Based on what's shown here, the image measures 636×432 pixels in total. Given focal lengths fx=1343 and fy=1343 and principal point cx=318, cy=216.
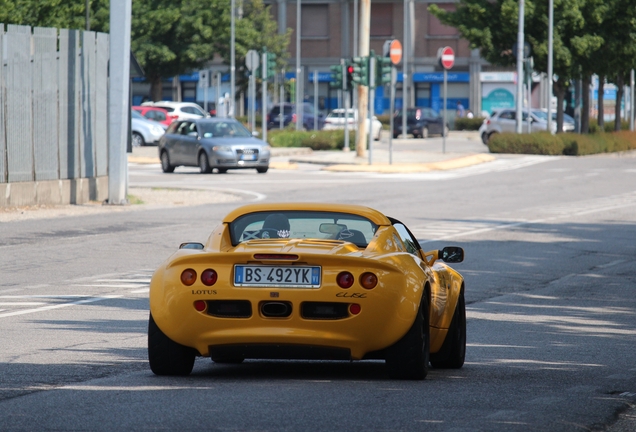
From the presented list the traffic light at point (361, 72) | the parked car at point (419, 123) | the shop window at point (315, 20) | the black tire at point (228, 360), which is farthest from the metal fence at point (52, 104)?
the shop window at point (315, 20)

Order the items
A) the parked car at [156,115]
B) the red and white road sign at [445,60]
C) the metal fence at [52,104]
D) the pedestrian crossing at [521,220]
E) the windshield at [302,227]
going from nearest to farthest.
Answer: the windshield at [302,227] < the pedestrian crossing at [521,220] < the metal fence at [52,104] < the red and white road sign at [445,60] < the parked car at [156,115]

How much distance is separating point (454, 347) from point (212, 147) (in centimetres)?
2945

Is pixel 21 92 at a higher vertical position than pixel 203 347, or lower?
higher

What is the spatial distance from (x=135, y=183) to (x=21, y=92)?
9.72 metres

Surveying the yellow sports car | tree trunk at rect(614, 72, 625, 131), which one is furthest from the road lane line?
tree trunk at rect(614, 72, 625, 131)

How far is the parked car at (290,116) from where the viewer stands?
244 feet

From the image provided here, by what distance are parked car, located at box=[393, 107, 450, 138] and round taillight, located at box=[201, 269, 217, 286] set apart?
63.8 metres

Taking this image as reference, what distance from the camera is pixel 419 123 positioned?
71.1 m

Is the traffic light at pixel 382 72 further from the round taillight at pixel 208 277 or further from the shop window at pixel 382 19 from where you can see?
the shop window at pixel 382 19

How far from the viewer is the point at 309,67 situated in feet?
293

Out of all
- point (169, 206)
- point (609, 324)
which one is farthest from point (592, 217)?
point (609, 324)

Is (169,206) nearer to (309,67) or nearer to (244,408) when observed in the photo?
(244,408)

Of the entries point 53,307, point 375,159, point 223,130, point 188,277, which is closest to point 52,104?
point 223,130

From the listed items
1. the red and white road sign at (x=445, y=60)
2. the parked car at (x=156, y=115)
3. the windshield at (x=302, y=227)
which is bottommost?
the windshield at (x=302, y=227)
